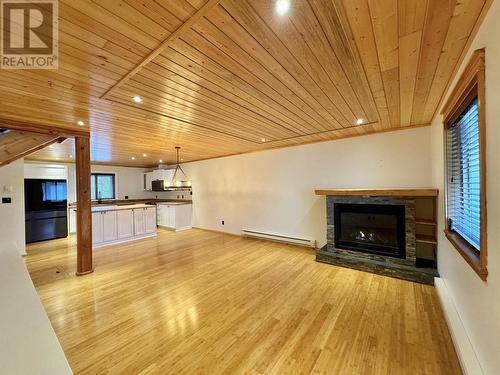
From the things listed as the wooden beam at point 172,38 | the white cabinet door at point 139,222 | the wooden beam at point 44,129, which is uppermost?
the wooden beam at point 172,38

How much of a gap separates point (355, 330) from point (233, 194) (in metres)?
4.46

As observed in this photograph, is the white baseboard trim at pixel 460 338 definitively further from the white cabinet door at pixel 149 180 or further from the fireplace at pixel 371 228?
the white cabinet door at pixel 149 180

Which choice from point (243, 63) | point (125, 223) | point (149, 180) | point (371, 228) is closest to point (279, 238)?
point (371, 228)

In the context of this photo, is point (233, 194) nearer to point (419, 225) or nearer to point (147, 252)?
point (147, 252)

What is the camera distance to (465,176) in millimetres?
1938

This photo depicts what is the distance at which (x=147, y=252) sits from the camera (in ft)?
15.1

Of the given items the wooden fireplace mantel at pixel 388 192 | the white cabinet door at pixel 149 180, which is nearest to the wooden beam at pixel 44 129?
the wooden fireplace mantel at pixel 388 192

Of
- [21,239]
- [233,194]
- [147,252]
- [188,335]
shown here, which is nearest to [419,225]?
[188,335]

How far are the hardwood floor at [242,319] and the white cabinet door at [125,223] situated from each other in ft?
5.22

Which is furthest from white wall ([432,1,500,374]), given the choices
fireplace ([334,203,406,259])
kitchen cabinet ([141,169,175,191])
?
kitchen cabinet ([141,169,175,191])

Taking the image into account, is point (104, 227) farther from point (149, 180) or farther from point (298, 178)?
point (298, 178)

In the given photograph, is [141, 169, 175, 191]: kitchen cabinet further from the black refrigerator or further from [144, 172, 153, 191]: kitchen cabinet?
the black refrigerator

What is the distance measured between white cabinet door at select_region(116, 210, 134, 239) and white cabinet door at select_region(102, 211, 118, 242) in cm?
9

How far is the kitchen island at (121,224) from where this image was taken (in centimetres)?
509
